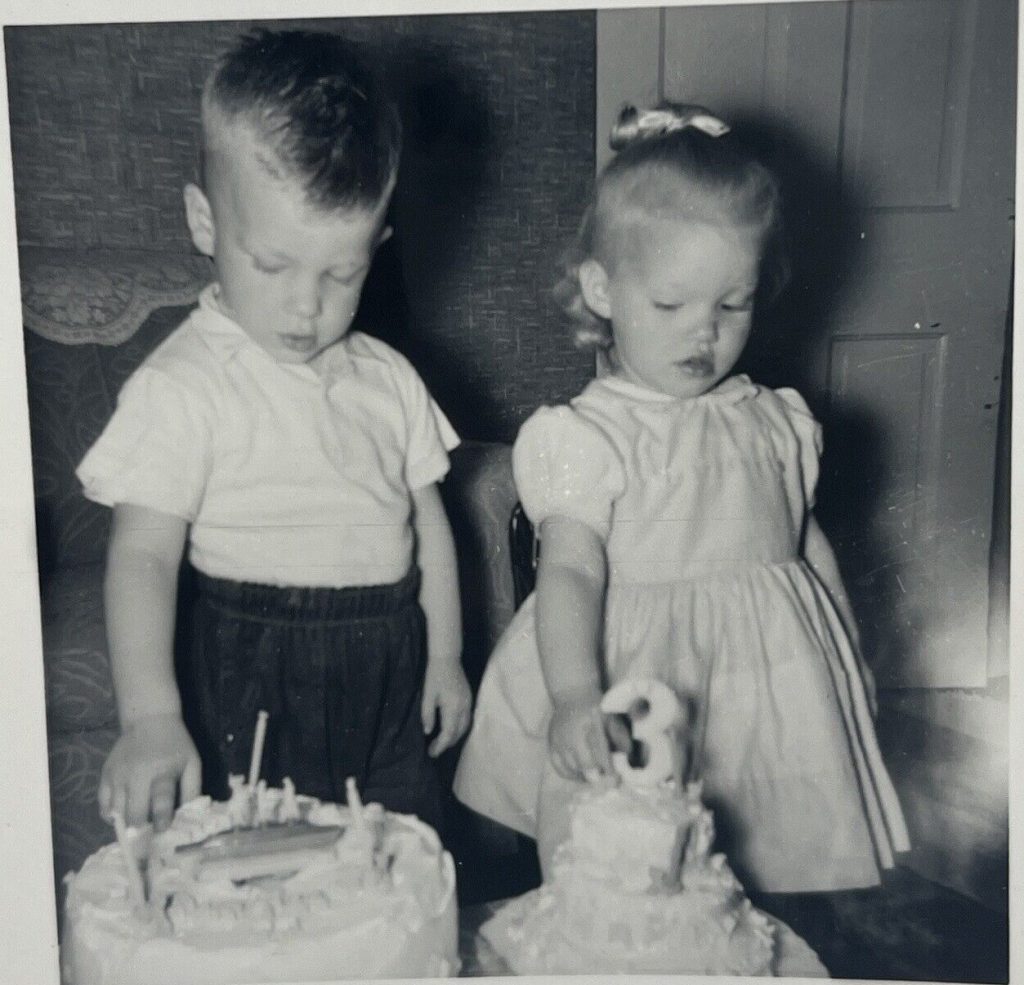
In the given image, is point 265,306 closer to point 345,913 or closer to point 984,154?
point 345,913

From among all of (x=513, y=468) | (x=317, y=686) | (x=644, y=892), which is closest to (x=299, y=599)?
(x=317, y=686)

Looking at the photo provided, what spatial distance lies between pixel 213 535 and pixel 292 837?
0.20 m

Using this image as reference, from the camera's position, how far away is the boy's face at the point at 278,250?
2.06ft

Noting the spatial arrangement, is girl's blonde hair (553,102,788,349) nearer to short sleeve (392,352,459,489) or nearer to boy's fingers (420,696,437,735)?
short sleeve (392,352,459,489)

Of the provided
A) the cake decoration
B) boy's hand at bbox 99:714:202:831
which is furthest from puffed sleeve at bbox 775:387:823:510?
boy's hand at bbox 99:714:202:831

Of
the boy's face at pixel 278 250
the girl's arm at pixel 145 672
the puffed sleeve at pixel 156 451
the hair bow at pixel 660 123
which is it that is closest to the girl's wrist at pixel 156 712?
the girl's arm at pixel 145 672

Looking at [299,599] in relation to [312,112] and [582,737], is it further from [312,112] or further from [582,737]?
[312,112]

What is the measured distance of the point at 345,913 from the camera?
604 millimetres

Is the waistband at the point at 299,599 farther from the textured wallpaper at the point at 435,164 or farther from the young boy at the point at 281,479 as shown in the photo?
the textured wallpaper at the point at 435,164

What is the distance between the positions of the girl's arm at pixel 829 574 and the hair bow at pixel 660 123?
276 mm

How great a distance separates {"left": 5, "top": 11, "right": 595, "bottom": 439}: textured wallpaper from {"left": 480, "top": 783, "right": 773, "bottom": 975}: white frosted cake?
266mm

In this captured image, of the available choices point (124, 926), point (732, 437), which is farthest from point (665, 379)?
point (124, 926)

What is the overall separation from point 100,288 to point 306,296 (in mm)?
160

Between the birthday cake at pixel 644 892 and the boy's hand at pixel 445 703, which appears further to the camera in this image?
the boy's hand at pixel 445 703
